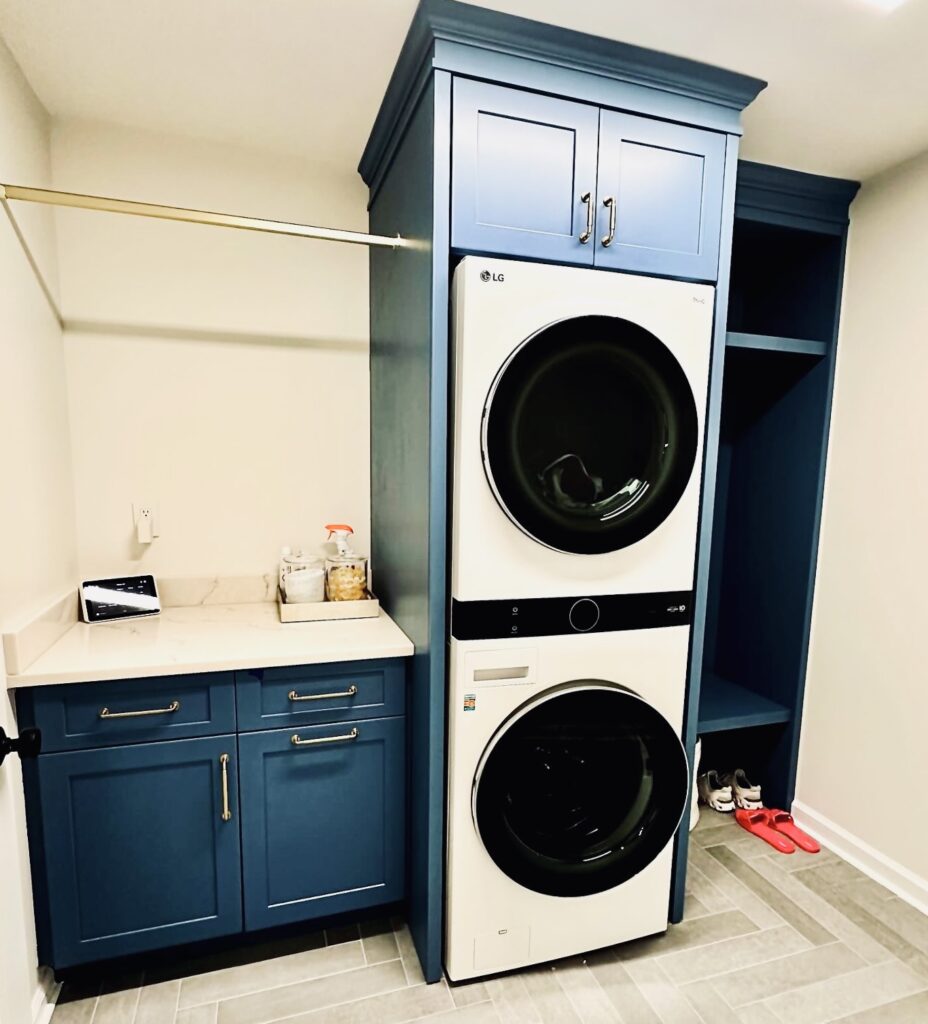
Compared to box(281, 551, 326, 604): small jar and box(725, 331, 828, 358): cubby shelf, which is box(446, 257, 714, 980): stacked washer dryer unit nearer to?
box(725, 331, 828, 358): cubby shelf

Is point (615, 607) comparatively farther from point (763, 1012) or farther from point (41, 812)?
Answer: point (41, 812)

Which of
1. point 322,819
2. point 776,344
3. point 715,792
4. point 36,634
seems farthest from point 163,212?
point 715,792

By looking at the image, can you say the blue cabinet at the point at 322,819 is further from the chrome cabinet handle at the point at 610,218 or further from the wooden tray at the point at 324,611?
the chrome cabinet handle at the point at 610,218

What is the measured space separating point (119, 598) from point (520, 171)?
1778 millimetres

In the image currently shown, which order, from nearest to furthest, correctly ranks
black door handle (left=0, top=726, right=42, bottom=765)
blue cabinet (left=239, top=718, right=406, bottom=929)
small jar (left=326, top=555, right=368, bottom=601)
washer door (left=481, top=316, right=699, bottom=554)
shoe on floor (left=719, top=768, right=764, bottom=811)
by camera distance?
black door handle (left=0, top=726, right=42, bottom=765)
washer door (left=481, top=316, right=699, bottom=554)
blue cabinet (left=239, top=718, right=406, bottom=929)
small jar (left=326, top=555, right=368, bottom=601)
shoe on floor (left=719, top=768, right=764, bottom=811)

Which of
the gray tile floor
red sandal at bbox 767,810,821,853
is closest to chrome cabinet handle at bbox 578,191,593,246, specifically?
the gray tile floor

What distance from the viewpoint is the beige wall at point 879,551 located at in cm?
202

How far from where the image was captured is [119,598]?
6.52 ft

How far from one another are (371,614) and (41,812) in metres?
0.99

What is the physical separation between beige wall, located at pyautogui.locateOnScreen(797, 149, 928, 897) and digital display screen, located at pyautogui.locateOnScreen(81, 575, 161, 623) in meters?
2.50

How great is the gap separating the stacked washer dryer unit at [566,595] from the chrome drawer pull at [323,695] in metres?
0.32

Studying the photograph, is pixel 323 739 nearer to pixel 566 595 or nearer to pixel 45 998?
pixel 566 595

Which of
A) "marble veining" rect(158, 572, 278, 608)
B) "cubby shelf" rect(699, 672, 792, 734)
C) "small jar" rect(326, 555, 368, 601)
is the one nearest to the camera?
"small jar" rect(326, 555, 368, 601)

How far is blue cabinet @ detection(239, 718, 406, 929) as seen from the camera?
1672mm
